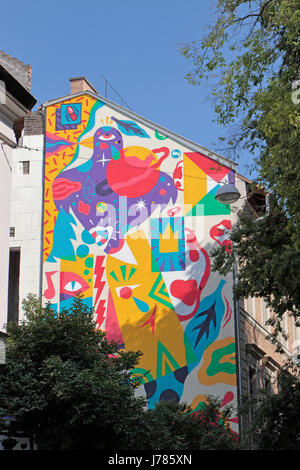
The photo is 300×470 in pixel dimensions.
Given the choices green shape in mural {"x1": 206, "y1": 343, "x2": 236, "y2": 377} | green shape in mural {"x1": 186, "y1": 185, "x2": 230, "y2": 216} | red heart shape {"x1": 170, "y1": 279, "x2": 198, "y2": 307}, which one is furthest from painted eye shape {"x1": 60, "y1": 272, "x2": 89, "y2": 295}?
green shape in mural {"x1": 206, "y1": 343, "x2": 236, "y2": 377}

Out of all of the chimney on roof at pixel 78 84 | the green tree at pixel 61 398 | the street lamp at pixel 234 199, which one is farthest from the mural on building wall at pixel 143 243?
the green tree at pixel 61 398

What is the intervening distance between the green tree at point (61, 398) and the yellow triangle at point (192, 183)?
11349mm

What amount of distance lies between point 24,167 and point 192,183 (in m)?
6.26

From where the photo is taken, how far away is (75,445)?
690 inches

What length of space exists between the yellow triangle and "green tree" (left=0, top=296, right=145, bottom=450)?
37.2 ft

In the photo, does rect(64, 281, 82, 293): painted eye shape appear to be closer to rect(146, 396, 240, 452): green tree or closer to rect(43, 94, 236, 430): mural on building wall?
rect(43, 94, 236, 430): mural on building wall

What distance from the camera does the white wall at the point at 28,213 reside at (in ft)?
95.3

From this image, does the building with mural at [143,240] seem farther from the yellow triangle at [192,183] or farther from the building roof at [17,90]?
the building roof at [17,90]

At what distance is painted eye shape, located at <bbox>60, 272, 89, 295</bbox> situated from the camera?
28609mm

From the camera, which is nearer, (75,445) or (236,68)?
(236,68)
